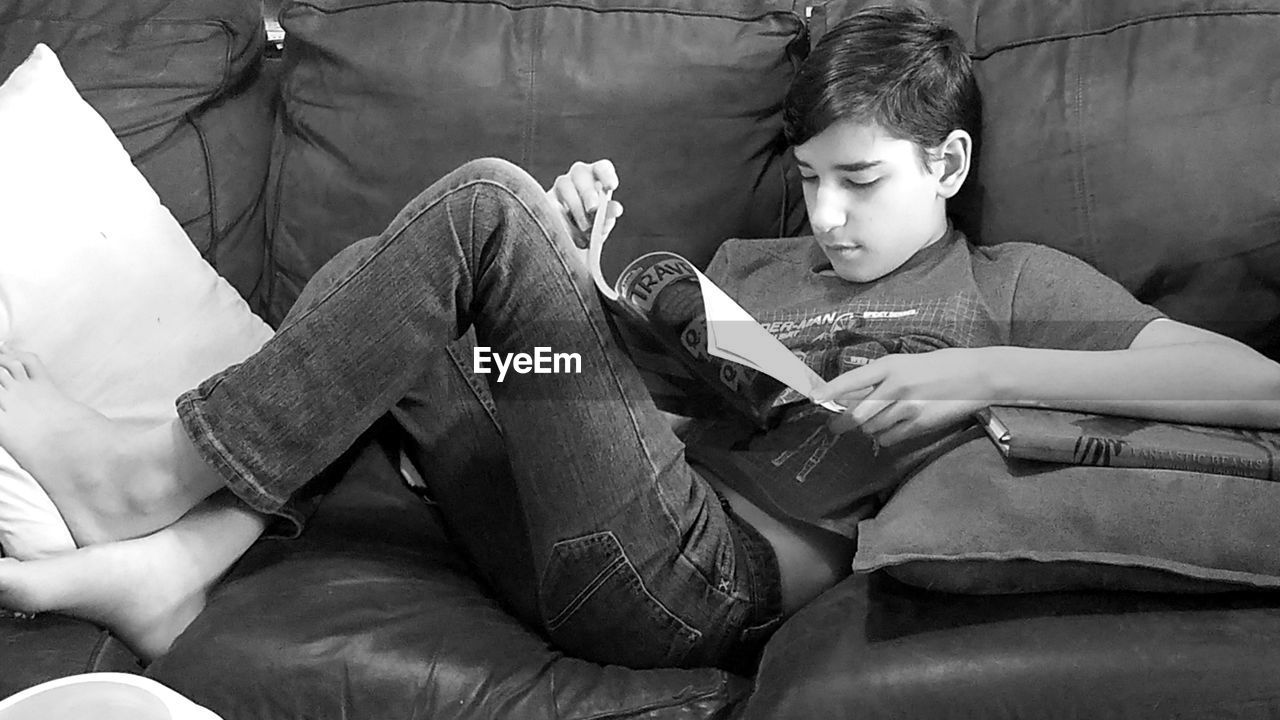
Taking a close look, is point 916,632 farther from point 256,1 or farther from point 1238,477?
point 256,1

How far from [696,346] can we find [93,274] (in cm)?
69

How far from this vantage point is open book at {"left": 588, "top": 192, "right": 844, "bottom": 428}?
31.4 inches

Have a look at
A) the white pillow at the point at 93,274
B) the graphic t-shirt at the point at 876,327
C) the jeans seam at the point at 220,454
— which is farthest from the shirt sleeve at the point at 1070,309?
the white pillow at the point at 93,274

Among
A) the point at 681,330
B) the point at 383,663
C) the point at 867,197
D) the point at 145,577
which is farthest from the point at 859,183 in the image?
the point at 145,577

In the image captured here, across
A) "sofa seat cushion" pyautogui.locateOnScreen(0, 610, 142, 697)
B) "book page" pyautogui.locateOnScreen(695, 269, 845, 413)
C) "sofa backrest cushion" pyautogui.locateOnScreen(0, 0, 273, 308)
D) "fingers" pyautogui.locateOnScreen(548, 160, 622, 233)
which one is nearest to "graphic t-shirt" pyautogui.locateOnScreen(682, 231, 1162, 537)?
"book page" pyautogui.locateOnScreen(695, 269, 845, 413)

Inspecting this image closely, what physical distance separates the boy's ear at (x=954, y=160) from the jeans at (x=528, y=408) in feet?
1.52

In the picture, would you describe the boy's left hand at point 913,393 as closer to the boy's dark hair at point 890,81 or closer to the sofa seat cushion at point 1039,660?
the sofa seat cushion at point 1039,660

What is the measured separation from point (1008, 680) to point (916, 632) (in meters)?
0.07

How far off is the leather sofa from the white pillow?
13cm

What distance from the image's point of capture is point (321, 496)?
106cm

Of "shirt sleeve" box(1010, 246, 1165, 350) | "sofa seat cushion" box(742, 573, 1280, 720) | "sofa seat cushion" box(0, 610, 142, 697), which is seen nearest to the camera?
"sofa seat cushion" box(742, 573, 1280, 720)

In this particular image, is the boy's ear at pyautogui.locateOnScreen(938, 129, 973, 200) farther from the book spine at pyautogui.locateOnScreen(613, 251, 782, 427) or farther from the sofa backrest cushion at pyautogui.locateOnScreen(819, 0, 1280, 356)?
the book spine at pyautogui.locateOnScreen(613, 251, 782, 427)

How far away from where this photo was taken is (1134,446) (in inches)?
31.6

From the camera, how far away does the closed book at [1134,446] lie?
2.61 ft
